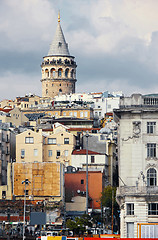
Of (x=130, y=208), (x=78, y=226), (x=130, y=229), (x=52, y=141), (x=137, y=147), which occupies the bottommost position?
(x=78, y=226)

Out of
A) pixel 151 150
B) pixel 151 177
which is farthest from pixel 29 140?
pixel 151 177

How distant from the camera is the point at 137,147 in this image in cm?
10400

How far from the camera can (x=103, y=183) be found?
14762 cm

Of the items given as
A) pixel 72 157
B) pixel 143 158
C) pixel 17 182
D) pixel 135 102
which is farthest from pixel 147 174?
pixel 72 157

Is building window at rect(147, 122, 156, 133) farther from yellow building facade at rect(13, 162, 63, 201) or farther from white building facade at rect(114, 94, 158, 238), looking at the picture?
yellow building facade at rect(13, 162, 63, 201)

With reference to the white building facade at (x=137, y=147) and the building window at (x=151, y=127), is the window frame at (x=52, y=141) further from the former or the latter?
the building window at (x=151, y=127)

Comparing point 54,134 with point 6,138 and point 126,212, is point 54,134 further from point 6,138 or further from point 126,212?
point 126,212

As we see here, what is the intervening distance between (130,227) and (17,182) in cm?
4416

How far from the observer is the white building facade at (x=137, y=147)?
10194 cm

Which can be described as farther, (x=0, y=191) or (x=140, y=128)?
(x=0, y=191)

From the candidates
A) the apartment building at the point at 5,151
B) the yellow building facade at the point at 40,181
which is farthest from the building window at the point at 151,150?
the apartment building at the point at 5,151

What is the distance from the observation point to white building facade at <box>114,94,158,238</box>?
334 ft

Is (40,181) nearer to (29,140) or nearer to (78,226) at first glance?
(29,140)

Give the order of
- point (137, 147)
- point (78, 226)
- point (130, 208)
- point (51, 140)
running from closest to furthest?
1. point (130, 208)
2. point (137, 147)
3. point (78, 226)
4. point (51, 140)
